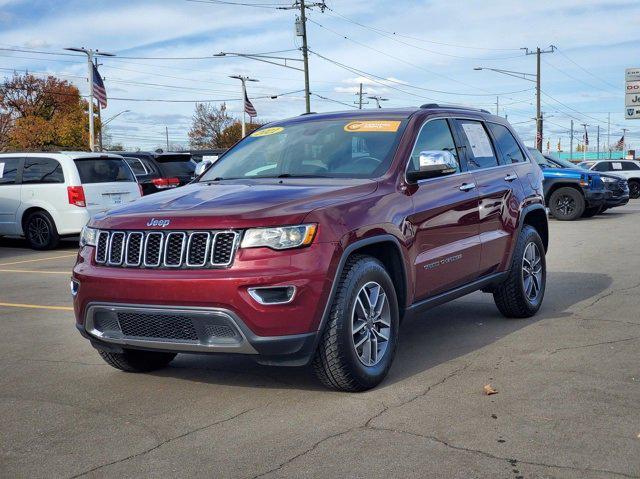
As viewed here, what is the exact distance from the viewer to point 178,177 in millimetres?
19125

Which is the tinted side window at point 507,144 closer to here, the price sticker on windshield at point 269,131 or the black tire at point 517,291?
the black tire at point 517,291

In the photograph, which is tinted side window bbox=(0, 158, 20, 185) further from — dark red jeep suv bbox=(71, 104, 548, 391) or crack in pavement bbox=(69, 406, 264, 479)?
crack in pavement bbox=(69, 406, 264, 479)

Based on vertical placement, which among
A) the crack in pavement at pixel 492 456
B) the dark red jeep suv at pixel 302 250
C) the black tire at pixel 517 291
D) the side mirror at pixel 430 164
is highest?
the side mirror at pixel 430 164

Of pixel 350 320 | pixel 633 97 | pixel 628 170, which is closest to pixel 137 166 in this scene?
pixel 350 320

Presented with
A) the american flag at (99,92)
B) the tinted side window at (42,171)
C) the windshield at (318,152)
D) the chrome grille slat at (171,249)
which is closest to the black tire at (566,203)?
the tinted side window at (42,171)

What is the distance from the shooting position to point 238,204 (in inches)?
183

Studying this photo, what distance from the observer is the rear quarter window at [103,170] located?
1444cm

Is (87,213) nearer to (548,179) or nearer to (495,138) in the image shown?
(495,138)

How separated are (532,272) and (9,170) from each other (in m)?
11.1

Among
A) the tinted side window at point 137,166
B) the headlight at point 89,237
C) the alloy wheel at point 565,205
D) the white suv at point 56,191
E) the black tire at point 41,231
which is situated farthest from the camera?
the alloy wheel at point 565,205

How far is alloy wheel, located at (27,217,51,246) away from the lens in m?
14.7

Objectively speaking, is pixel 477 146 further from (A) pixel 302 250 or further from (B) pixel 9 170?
(B) pixel 9 170

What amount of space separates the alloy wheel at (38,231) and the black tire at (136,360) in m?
9.83

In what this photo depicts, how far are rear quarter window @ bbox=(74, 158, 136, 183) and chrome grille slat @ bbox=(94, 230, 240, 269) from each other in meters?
10.1
